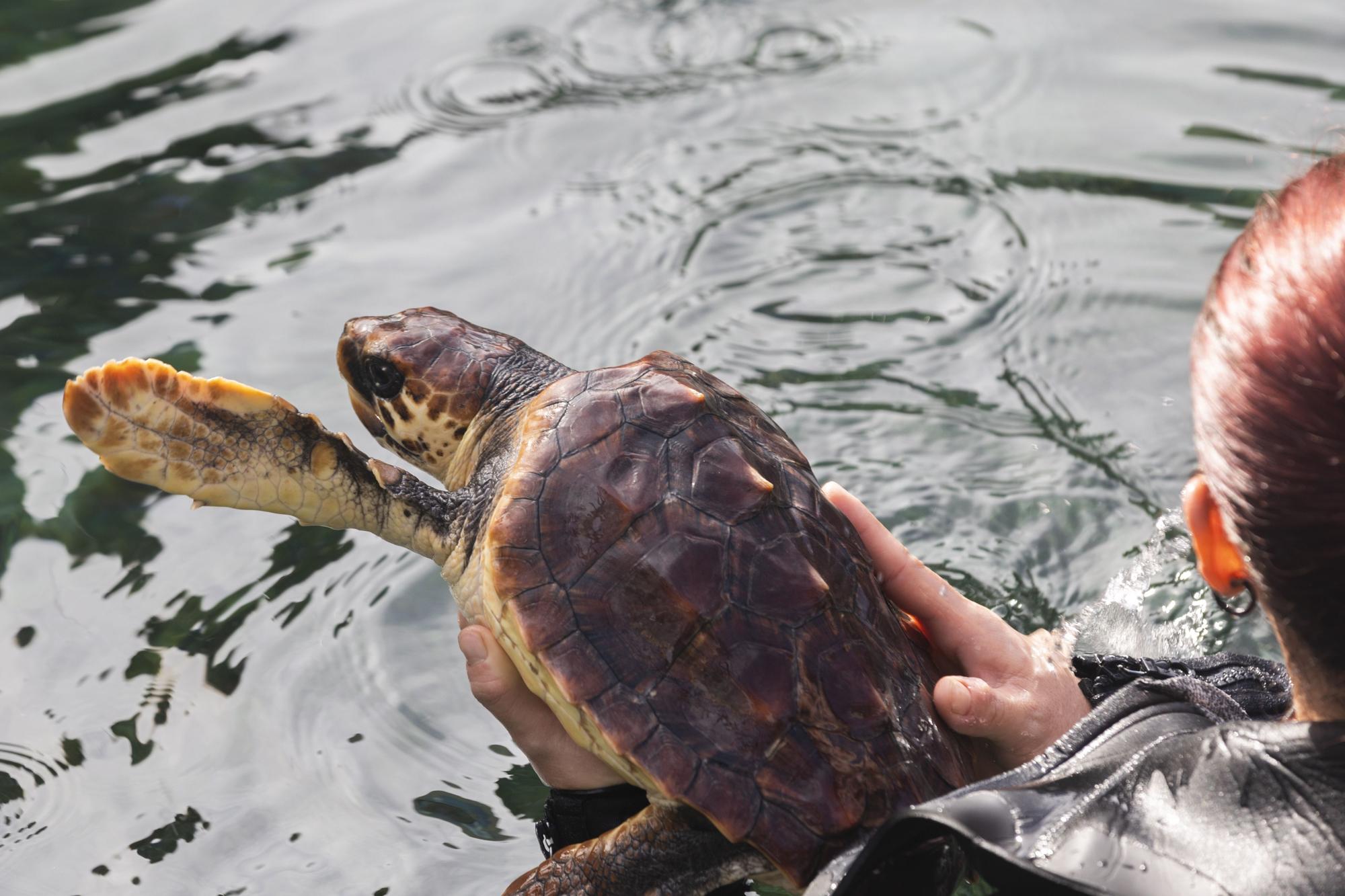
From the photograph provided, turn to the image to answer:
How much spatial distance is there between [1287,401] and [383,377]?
6.16ft

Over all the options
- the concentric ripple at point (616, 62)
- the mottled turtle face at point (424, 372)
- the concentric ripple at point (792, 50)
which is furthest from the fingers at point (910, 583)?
the concentric ripple at point (792, 50)

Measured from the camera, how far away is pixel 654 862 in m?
1.83

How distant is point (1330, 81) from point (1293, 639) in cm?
401

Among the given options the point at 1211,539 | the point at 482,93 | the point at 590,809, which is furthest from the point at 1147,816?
the point at 482,93

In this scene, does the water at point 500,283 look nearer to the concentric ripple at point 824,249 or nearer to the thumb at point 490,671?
the concentric ripple at point 824,249

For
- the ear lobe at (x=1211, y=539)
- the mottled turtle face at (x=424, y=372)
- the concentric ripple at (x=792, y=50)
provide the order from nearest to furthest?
the ear lobe at (x=1211, y=539), the mottled turtle face at (x=424, y=372), the concentric ripple at (x=792, y=50)

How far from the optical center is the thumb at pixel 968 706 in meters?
1.82

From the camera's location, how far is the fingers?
2092 mm

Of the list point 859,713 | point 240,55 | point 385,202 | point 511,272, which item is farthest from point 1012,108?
point 859,713

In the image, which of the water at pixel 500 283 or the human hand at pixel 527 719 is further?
the water at pixel 500 283

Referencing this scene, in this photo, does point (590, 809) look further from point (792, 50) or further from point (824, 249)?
point (792, 50)

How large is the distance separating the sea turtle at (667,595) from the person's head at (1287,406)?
2.22ft

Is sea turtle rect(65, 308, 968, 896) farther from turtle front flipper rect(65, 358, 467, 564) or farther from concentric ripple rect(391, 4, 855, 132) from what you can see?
concentric ripple rect(391, 4, 855, 132)

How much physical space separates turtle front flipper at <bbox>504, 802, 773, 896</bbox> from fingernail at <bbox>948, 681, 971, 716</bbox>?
36cm
